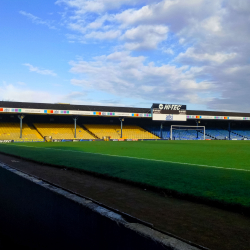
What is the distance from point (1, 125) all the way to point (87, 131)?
14766 millimetres

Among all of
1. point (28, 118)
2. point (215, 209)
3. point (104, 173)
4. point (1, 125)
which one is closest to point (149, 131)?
point (28, 118)

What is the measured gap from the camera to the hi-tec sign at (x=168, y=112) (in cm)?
5238

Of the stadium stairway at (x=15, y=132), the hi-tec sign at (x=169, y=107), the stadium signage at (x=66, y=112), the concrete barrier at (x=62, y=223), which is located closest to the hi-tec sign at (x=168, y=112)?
the hi-tec sign at (x=169, y=107)

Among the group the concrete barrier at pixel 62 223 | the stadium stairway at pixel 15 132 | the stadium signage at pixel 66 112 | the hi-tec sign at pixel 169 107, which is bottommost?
the concrete barrier at pixel 62 223

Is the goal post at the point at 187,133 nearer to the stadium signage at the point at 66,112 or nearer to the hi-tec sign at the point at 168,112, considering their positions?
the hi-tec sign at the point at 168,112

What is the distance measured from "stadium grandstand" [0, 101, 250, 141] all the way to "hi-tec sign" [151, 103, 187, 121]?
0.75m

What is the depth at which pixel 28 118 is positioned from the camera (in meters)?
49.8

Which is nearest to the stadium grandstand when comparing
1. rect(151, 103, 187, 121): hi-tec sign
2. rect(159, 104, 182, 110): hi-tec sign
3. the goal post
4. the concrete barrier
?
the goal post

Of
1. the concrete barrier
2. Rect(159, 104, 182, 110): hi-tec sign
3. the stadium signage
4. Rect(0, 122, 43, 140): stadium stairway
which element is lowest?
the concrete barrier

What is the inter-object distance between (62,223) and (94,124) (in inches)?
2028

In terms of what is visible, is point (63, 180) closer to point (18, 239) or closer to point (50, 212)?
point (18, 239)

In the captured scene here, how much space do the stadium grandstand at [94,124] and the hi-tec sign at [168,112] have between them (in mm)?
745

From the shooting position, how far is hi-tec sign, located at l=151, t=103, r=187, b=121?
52.4 metres

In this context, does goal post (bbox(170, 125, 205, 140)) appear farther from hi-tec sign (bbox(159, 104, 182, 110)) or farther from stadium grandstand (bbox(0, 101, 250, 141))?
hi-tec sign (bbox(159, 104, 182, 110))
